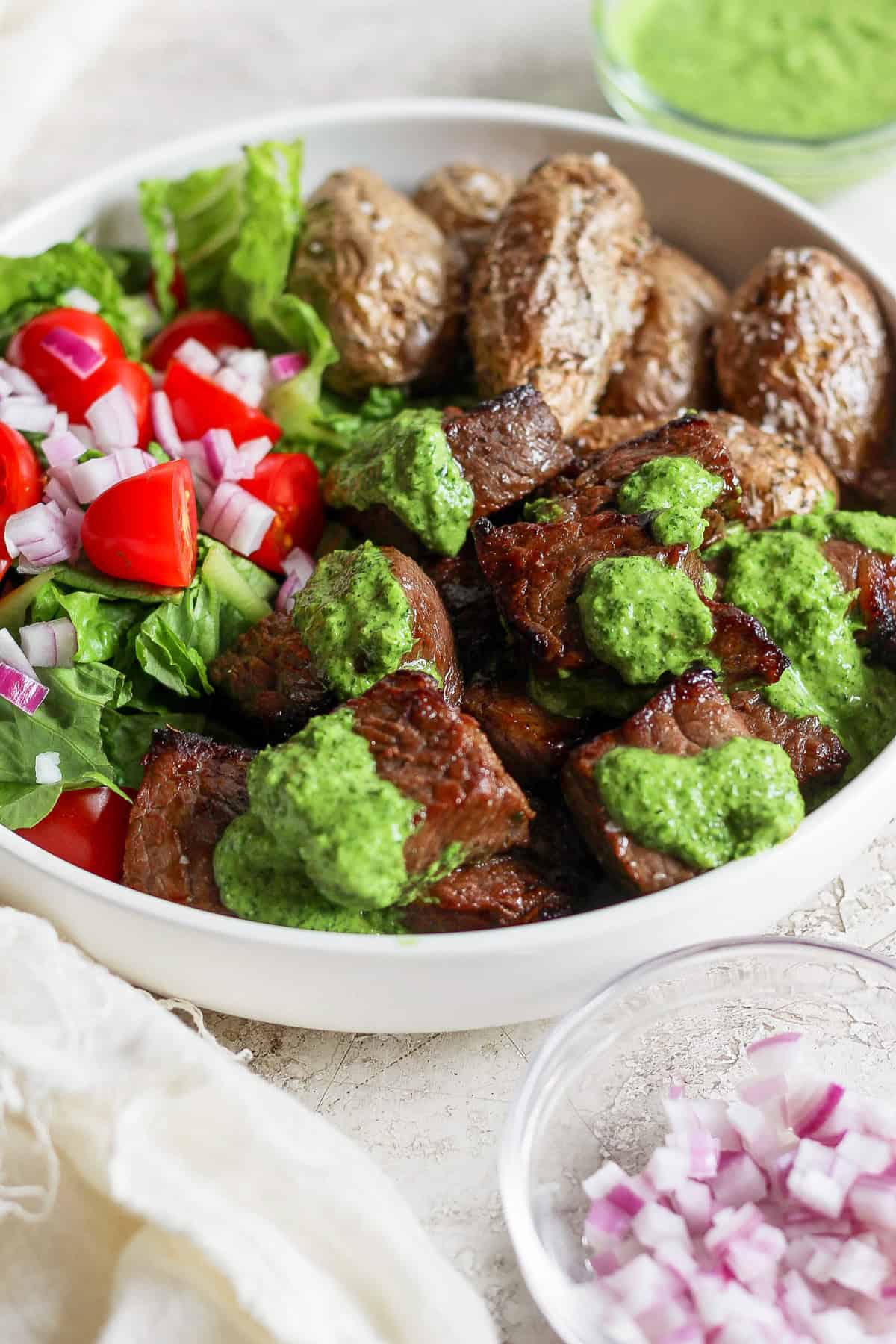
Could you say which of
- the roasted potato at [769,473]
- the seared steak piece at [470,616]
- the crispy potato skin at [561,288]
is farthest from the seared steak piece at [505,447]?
the roasted potato at [769,473]

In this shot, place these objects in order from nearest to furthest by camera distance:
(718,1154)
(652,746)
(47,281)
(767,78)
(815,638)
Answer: (718,1154) < (652,746) < (815,638) < (47,281) < (767,78)

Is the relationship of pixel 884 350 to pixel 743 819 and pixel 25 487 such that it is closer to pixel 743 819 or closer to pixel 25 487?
pixel 743 819

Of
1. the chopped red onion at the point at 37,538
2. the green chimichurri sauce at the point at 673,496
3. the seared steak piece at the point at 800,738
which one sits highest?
the green chimichurri sauce at the point at 673,496

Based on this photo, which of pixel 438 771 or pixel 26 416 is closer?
pixel 438 771

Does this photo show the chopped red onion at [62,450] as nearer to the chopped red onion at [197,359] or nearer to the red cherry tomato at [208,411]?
the red cherry tomato at [208,411]

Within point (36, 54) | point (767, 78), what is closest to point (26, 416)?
point (36, 54)

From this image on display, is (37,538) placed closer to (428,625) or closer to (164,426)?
(164,426)
